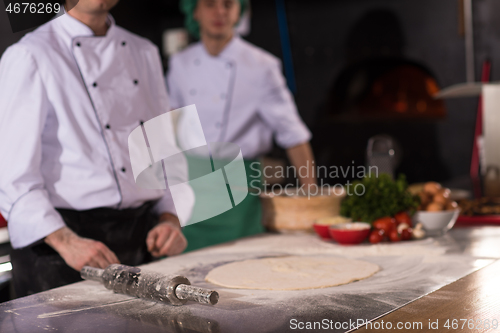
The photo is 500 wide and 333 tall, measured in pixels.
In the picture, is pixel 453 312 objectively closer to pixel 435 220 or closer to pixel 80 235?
pixel 435 220

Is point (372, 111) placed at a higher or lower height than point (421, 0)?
lower

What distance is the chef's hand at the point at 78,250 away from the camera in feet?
4.20

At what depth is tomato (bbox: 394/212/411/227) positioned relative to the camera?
1561 mm

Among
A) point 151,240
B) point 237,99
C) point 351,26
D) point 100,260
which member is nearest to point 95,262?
point 100,260

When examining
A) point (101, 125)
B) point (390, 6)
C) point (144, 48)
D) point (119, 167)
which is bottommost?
point (119, 167)

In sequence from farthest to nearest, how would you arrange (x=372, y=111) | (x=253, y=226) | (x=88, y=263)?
1. (x=372, y=111)
2. (x=253, y=226)
3. (x=88, y=263)

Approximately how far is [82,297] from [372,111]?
10.8 feet

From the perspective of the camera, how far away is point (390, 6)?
382 cm

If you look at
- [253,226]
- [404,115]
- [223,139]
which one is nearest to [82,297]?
[253,226]

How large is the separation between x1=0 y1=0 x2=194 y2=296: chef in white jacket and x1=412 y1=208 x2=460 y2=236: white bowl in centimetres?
70

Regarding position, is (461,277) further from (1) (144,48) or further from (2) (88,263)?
(1) (144,48)

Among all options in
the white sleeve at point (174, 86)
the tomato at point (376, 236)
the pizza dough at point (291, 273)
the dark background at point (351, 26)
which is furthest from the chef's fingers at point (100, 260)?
the dark background at point (351, 26)

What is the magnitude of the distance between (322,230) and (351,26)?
109 inches

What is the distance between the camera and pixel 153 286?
39.0 inches
